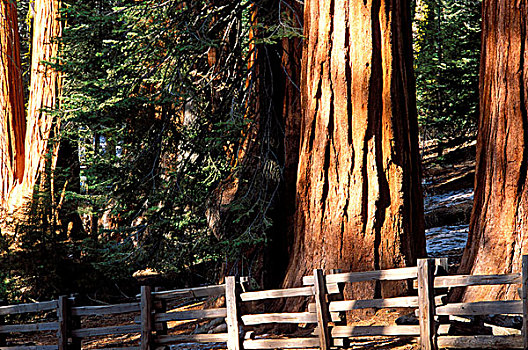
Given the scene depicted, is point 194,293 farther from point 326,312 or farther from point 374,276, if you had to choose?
point 374,276

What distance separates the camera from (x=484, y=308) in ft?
21.2

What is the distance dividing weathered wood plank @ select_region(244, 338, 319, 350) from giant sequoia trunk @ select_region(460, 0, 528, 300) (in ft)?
6.67

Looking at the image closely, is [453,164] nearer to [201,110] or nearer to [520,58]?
[201,110]

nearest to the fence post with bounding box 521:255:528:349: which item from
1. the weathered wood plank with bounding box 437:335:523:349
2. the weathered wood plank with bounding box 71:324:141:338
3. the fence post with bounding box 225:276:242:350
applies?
the weathered wood plank with bounding box 437:335:523:349

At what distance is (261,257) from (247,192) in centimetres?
123

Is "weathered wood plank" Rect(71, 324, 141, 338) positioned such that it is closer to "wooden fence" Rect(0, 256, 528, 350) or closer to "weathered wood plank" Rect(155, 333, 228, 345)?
"wooden fence" Rect(0, 256, 528, 350)

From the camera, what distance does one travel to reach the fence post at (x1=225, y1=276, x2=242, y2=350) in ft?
25.5

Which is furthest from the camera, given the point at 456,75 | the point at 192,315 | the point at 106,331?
the point at 456,75

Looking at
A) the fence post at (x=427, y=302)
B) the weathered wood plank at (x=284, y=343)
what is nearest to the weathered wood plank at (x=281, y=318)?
the weathered wood plank at (x=284, y=343)

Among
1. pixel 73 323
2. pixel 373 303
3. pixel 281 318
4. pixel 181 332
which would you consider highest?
pixel 373 303

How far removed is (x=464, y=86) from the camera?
14781 millimetres

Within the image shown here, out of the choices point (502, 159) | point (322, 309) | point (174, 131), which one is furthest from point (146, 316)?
point (502, 159)

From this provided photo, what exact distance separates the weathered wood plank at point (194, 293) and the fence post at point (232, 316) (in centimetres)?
22

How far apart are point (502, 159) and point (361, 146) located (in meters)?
1.78
